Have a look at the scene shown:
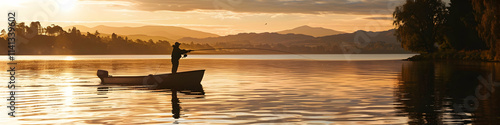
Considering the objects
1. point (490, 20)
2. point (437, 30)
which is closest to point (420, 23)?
point (437, 30)

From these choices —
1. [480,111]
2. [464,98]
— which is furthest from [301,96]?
[480,111]

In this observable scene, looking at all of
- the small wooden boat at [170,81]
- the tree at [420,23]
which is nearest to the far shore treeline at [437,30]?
the tree at [420,23]

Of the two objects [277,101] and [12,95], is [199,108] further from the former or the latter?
[12,95]

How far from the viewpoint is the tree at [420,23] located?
111562 millimetres

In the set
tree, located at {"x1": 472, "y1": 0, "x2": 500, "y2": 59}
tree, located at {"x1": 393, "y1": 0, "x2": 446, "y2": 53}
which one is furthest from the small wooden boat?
tree, located at {"x1": 393, "y1": 0, "x2": 446, "y2": 53}

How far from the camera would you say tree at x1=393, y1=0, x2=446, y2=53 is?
11156cm

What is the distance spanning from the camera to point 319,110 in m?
21.3

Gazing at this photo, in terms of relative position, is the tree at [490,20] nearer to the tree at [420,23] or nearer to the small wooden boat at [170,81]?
the tree at [420,23]

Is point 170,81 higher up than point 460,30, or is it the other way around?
point 460,30

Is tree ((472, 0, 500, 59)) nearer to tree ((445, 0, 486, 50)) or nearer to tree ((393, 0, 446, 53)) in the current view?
tree ((445, 0, 486, 50))

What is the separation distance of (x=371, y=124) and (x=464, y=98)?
11318mm

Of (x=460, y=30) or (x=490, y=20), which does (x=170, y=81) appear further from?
(x=460, y=30)

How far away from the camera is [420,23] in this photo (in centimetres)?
11212

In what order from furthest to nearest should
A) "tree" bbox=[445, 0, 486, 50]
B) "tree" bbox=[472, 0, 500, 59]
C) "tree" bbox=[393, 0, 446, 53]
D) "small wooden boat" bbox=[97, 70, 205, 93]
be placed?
"tree" bbox=[393, 0, 446, 53] → "tree" bbox=[445, 0, 486, 50] → "tree" bbox=[472, 0, 500, 59] → "small wooden boat" bbox=[97, 70, 205, 93]
